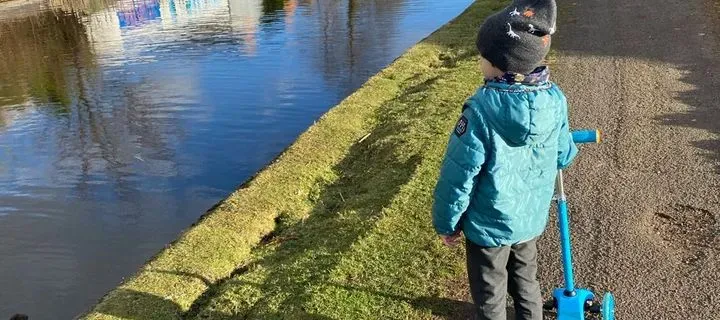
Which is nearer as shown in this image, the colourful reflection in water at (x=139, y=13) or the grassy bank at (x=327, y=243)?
the grassy bank at (x=327, y=243)

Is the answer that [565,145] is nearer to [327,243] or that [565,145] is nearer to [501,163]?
[501,163]

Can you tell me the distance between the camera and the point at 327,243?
15.8 ft

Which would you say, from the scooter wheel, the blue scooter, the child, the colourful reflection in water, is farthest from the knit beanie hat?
the colourful reflection in water

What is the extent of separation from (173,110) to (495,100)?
350 inches

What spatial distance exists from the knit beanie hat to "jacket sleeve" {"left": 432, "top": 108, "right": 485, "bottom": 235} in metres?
0.26

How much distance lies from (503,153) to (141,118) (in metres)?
8.96

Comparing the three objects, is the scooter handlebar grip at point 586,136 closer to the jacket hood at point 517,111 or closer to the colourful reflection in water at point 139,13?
the jacket hood at point 517,111

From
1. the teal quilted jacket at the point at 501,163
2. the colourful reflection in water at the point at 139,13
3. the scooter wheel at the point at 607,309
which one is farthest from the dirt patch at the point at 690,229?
the colourful reflection in water at the point at 139,13

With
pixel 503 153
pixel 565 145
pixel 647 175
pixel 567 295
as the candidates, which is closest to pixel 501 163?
pixel 503 153

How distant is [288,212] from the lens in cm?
577

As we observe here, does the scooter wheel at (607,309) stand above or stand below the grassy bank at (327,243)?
above

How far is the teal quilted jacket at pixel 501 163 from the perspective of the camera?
8.57ft

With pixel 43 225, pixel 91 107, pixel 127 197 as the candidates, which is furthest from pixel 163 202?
pixel 91 107

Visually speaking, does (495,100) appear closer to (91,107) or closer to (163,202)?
(163,202)
